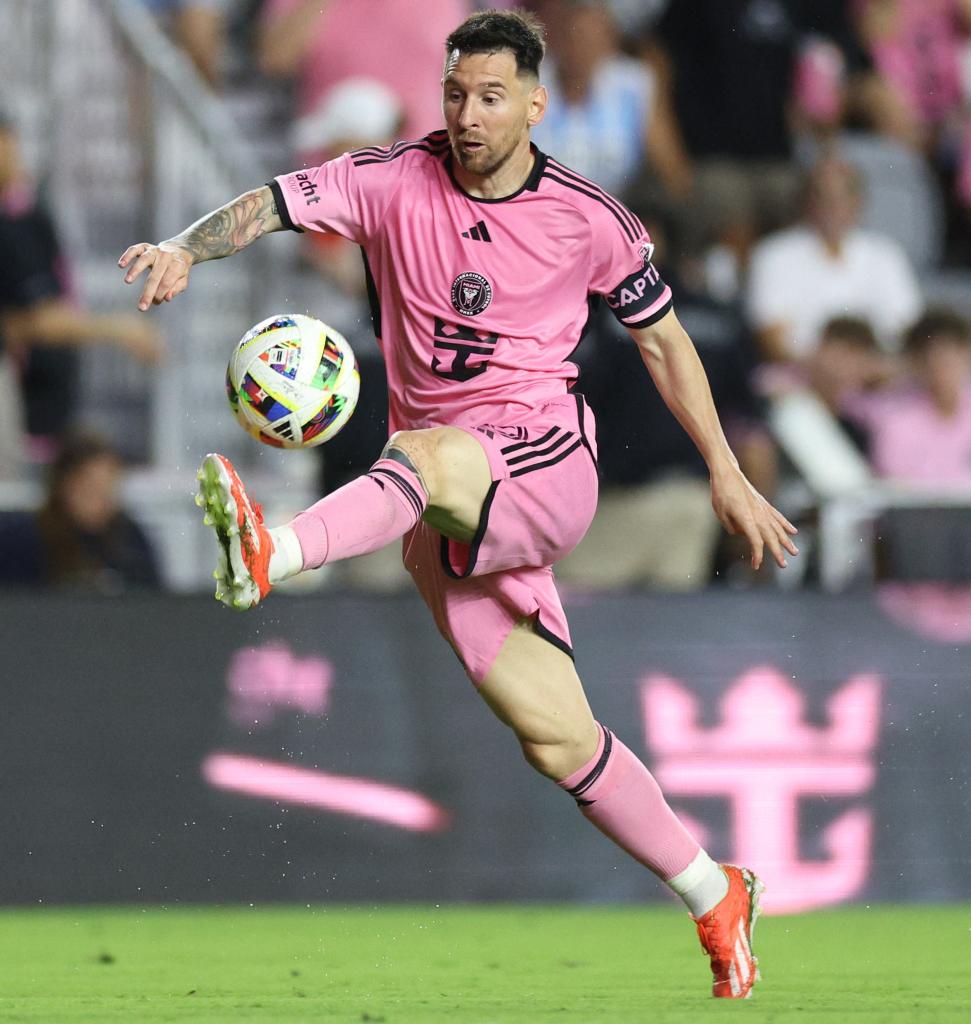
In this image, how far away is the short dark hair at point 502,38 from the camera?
5195 mm

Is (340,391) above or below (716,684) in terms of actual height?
above

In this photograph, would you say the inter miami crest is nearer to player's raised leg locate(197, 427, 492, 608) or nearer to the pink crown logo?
player's raised leg locate(197, 427, 492, 608)

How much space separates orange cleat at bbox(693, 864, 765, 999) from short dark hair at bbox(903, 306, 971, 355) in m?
4.35

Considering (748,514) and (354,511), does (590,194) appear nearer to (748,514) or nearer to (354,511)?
(748,514)

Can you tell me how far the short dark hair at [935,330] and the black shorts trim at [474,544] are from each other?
4.61 m

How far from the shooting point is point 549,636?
551cm

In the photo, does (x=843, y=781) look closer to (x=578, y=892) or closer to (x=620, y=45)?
→ (x=578, y=892)

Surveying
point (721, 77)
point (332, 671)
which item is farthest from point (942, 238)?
point (332, 671)

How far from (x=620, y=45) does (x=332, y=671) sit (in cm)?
470

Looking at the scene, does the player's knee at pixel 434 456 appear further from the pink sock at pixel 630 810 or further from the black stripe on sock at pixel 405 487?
the pink sock at pixel 630 810

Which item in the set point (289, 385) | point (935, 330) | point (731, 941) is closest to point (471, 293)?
point (289, 385)

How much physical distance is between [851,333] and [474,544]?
4.88 metres

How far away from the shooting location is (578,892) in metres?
7.70

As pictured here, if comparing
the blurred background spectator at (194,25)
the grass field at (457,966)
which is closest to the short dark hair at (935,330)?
the grass field at (457,966)
